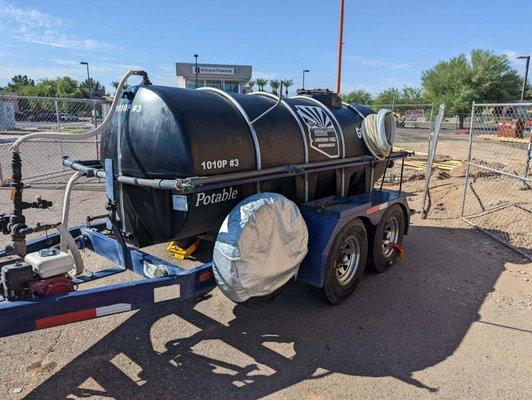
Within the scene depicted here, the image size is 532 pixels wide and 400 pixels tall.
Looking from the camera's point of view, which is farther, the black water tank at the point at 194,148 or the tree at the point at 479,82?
the tree at the point at 479,82

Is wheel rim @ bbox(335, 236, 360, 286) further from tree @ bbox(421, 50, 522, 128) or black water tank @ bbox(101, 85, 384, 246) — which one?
tree @ bbox(421, 50, 522, 128)

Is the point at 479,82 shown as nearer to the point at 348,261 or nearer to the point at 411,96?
the point at 411,96

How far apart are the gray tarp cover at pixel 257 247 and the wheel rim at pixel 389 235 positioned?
2.15 m

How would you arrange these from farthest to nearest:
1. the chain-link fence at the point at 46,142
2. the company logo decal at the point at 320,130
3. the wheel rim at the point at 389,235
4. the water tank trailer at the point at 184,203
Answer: the chain-link fence at the point at 46,142 < the wheel rim at the point at 389,235 < the company logo decal at the point at 320,130 < the water tank trailer at the point at 184,203

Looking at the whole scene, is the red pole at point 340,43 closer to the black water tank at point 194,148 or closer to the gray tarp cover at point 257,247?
the black water tank at point 194,148

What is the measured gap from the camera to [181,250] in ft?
17.2

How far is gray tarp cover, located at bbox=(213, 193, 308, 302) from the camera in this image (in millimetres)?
3230

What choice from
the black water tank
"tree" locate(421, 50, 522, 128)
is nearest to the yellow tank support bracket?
the black water tank

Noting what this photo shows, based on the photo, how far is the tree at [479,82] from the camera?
40.3 metres

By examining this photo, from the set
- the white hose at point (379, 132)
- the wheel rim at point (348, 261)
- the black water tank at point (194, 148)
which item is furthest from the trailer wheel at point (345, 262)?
the white hose at point (379, 132)

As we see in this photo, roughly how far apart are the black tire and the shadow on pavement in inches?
7.6

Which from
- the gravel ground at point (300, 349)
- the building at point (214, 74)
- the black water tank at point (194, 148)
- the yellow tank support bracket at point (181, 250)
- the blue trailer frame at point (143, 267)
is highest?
the building at point (214, 74)

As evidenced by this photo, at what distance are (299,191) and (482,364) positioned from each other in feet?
7.32

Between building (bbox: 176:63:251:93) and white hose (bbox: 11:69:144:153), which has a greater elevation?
building (bbox: 176:63:251:93)
